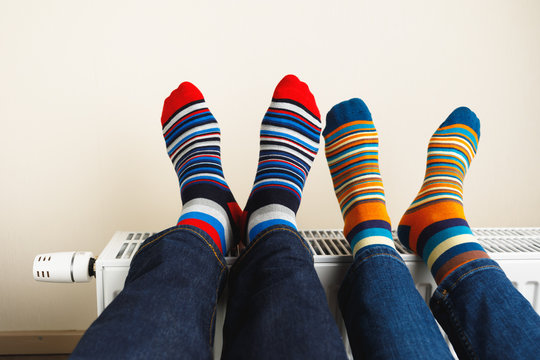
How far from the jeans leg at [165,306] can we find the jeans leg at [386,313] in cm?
15

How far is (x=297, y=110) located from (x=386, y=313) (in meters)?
0.41

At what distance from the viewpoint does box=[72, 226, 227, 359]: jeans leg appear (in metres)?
0.28

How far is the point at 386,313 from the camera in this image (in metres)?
0.35

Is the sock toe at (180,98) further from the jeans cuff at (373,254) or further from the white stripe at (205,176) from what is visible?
the jeans cuff at (373,254)

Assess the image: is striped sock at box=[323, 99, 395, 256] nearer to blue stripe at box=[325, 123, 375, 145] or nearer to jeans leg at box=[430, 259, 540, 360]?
blue stripe at box=[325, 123, 375, 145]

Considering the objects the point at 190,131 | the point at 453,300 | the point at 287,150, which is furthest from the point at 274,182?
the point at 453,300

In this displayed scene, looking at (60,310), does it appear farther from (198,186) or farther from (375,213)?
(375,213)

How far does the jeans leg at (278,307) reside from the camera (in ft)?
0.96

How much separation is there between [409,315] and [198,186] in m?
0.35

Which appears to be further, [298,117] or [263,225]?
[298,117]

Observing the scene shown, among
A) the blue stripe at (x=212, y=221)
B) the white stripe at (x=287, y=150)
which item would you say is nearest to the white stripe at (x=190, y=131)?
the white stripe at (x=287, y=150)

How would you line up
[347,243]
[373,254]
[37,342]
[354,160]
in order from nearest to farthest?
[373,254] < [347,243] < [354,160] < [37,342]

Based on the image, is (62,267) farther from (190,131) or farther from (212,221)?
(190,131)

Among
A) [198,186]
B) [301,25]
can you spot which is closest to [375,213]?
[198,186]
